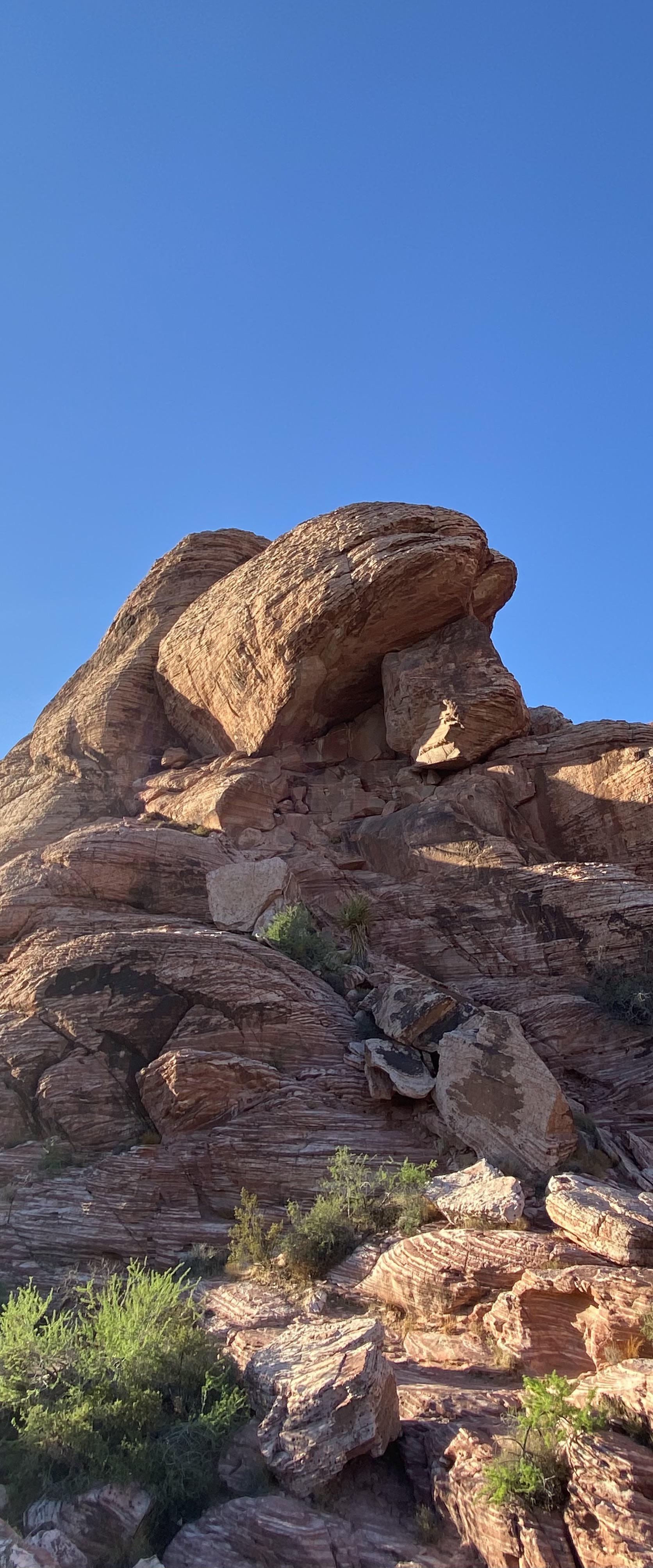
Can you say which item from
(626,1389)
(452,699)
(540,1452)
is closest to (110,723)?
(452,699)

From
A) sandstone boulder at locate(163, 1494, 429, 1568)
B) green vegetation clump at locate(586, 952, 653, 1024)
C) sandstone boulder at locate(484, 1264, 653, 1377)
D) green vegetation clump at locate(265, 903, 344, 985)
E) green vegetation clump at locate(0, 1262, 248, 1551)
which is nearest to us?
sandstone boulder at locate(163, 1494, 429, 1568)

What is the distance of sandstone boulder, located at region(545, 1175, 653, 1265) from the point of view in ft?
34.2

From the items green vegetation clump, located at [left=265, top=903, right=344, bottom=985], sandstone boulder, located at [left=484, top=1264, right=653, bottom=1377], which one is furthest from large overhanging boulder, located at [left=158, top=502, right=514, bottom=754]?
sandstone boulder, located at [left=484, top=1264, right=653, bottom=1377]

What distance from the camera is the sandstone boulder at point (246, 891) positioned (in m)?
19.7

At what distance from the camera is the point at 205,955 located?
16953 millimetres

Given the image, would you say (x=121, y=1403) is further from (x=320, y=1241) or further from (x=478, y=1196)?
(x=478, y=1196)

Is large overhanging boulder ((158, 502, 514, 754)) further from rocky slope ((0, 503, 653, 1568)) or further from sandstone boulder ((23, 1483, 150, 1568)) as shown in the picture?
sandstone boulder ((23, 1483, 150, 1568))

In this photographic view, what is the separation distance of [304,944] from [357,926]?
1623mm

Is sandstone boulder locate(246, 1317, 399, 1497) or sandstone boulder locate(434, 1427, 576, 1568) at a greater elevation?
sandstone boulder locate(246, 1317, 399, 1497)

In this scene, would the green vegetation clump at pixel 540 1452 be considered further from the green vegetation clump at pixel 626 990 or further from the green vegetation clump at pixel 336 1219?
the green vegetation clump at pixel 626 990

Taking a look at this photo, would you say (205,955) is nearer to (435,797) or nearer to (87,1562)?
(435,797)

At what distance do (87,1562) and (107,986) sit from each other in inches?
374

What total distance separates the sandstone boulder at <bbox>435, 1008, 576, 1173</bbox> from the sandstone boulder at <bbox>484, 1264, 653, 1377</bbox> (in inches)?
120

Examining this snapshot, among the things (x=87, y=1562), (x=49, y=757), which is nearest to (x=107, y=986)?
(x=87, y=1562)
